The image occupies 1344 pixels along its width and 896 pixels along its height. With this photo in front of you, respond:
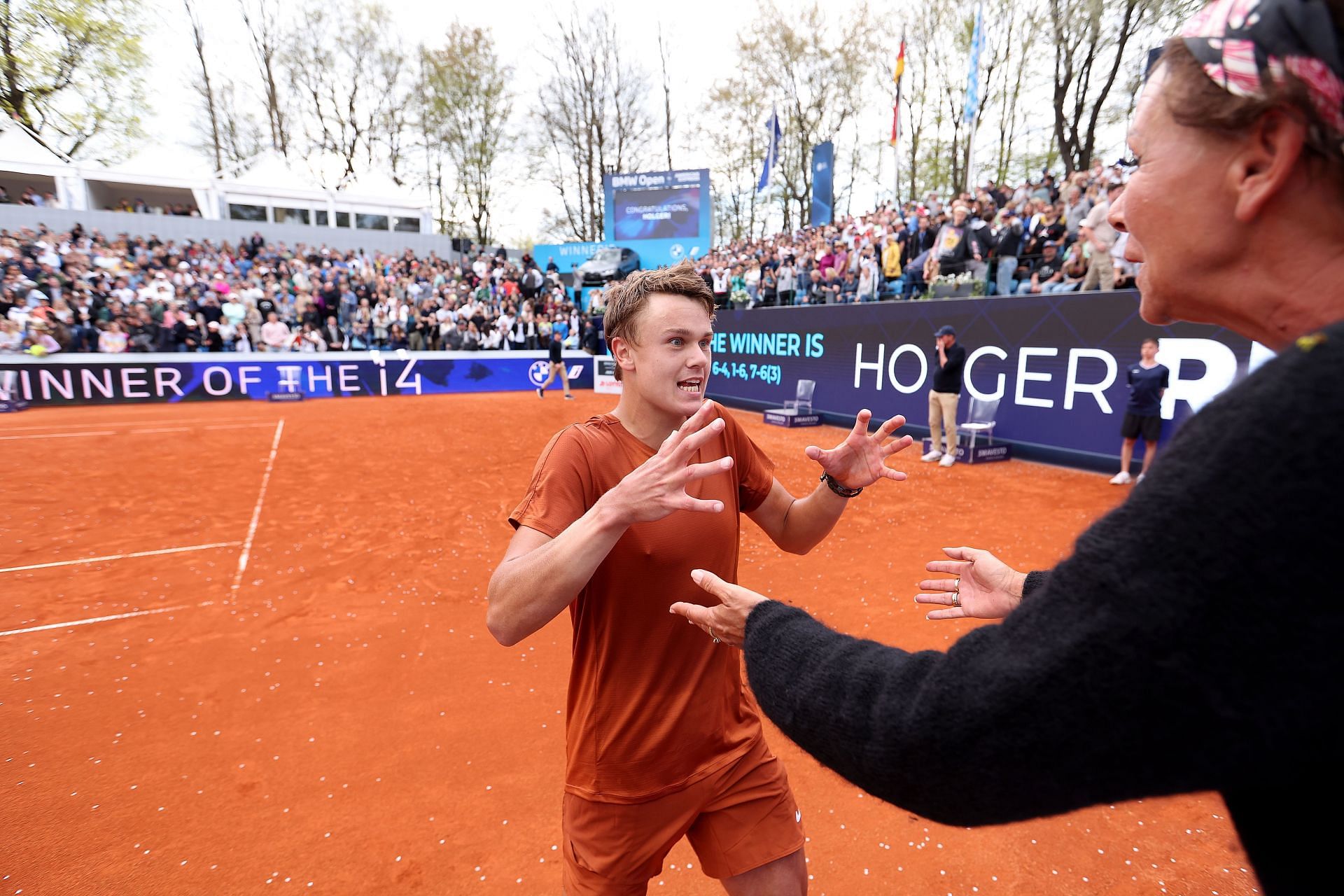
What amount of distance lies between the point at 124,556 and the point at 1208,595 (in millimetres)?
9253

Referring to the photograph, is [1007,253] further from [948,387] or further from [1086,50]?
[1086,50]

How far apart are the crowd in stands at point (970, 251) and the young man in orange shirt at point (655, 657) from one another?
7.22 meters

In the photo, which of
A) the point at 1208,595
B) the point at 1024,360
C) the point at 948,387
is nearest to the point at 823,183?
the point at 1024,360

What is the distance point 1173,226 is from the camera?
96 centimetres

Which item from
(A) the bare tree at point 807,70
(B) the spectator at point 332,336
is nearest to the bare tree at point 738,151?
(A) the bare tree at point 807,70

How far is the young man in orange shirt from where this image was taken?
6.66 ft

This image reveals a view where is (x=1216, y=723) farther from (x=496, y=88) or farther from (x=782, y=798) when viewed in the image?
(x=496, y=88)

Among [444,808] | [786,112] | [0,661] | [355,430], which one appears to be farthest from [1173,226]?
[786,112]

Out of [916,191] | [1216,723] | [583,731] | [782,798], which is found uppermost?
[916,191]

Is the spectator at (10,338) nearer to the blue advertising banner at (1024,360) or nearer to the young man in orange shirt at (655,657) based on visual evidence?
the blue advertising banner at (1024,360)

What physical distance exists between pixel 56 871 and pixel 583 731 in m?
3.06

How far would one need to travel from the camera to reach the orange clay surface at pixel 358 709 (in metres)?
3.17

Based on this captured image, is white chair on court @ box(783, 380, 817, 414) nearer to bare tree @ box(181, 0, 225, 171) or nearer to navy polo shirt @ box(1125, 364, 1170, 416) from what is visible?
navy polo shirt @ box(1125, 364, 1170, 416)

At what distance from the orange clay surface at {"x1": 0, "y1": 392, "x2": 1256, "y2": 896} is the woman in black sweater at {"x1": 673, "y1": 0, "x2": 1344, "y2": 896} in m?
0.09
